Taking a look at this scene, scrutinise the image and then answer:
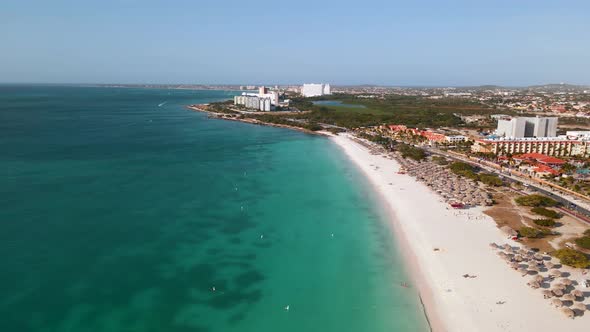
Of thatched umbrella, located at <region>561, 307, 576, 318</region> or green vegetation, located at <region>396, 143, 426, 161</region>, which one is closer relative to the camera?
thatched umbrella, located at <region>561, 307, 576, 318</region>

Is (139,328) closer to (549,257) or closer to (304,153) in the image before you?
(549,257)

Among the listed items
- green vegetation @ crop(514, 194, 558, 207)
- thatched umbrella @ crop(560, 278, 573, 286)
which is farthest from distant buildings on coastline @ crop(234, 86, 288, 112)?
thatched umbrella @ crop(560, 278, 573, 286)

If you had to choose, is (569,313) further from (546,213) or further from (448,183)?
(448,183)

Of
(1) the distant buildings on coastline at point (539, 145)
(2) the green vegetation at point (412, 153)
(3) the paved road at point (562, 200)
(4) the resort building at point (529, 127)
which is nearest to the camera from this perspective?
(3) the paved road at point (562, 200)

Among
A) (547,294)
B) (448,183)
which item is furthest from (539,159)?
(547,294)

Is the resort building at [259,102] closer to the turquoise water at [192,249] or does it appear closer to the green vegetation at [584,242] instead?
the turquoise water at [192,249]

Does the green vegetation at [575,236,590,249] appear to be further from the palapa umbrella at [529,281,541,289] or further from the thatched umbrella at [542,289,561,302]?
the thatched umbrella at [542,289,561,302]

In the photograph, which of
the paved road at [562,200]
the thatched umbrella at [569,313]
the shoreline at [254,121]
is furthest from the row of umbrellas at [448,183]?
the shoreline at [254,121]
